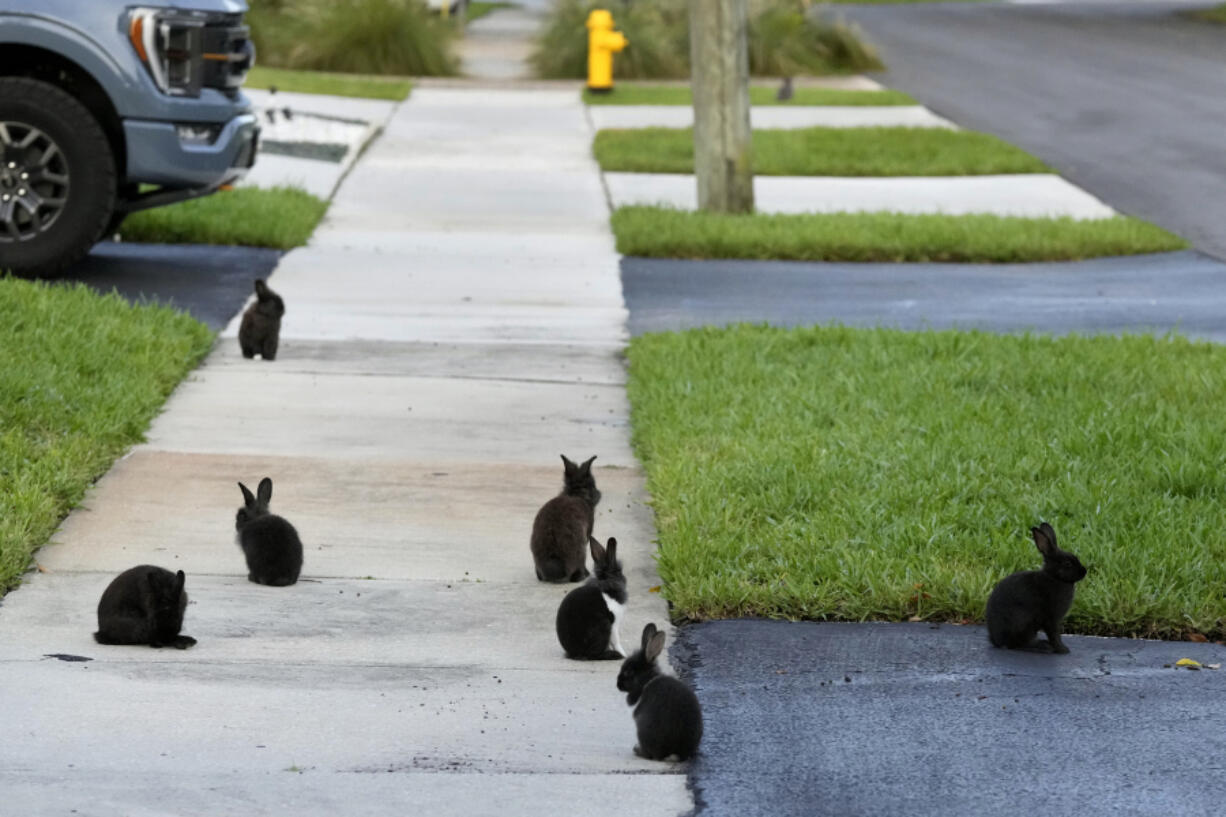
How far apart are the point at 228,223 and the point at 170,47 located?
103 inches

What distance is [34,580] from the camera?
6.20 m

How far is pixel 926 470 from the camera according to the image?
754 cm

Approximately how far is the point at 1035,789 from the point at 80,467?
4343 millimetres

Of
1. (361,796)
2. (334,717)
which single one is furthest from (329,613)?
(361,796)

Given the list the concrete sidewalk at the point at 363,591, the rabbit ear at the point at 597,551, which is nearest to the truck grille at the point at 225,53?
the concrete sidewalk at the point at 363,591

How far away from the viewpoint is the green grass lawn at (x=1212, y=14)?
3759 centimetres

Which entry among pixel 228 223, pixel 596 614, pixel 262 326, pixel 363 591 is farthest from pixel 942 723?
pixel 228 223

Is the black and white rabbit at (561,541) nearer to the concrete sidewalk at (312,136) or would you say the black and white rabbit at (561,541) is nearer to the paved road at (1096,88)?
the paved road at (1096,88)

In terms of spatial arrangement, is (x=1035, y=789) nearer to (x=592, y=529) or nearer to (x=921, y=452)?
(x=592, y=529)

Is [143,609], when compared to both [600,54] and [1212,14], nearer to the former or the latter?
[600,54]

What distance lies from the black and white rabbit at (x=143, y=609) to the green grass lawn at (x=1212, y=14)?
35.3 m

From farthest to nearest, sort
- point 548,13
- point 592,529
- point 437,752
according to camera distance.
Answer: point 548,13, point 592,529, point 437,752

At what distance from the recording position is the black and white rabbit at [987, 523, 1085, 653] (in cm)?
567

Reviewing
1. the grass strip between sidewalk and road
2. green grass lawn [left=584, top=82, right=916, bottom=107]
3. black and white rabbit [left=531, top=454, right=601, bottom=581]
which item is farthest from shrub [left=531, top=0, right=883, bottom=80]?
black and white rabbit [left=531, top=454, right=601, bottom=581]
